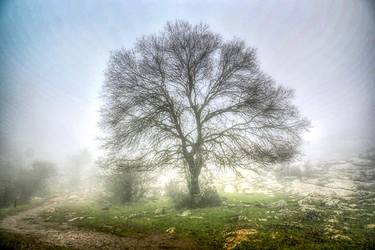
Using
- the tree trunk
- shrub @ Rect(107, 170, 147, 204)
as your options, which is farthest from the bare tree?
shrub @ Rect(107, 170, 147, 204)

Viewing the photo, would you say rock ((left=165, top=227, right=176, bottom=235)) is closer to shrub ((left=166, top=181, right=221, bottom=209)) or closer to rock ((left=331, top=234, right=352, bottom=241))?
shrub ((left=166, top=181, right=221, bottom=209))

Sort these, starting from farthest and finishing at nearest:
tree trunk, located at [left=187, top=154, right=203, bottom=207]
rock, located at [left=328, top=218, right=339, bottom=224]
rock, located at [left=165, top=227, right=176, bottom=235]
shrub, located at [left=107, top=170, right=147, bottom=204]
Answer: shrub, located at [left=107, top=170, right=147, bottom=204] → tree trunk, located at [left=187, top=154, right=203, bottom=207] → rock, located at [left=165, top=227, right=176, bottom=235] → rock, located at [left=328, top=218, right=339, bottom=224]

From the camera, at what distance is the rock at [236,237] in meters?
6.42

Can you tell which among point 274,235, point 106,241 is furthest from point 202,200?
point 274,235

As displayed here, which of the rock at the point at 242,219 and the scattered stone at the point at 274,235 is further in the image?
the rock at the point at 242,219

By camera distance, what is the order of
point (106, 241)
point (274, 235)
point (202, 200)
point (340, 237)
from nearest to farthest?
point (340, 237)
point (274, 235)
point (106, 241)
point (202, 200)

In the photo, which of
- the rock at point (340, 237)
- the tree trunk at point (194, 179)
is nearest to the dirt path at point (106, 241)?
the rock at point (340, 237)

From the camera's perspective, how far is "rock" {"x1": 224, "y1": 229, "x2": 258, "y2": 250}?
253 inches

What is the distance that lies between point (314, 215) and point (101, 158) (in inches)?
502

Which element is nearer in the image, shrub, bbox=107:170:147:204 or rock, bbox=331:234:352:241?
rock, bbox=331:234:352:241

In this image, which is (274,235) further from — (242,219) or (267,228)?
(242,219)

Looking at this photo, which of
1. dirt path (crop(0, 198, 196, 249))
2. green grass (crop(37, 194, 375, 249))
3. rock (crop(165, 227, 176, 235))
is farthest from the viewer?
rock (crop(165, 227, 176, 235))

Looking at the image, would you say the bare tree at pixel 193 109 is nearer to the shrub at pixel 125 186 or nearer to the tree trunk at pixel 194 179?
the tree trunk at pixel 194 179

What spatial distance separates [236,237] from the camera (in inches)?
277
